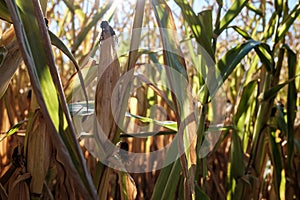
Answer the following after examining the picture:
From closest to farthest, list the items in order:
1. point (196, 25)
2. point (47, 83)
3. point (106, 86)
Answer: point (47, 83)
point (106, 86)
point (196, 25)

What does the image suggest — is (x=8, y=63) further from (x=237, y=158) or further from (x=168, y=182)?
(x=237, y=158)

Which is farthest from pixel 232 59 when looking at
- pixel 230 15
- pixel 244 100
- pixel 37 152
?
pixel 37 152

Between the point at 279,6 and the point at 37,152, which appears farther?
the point at 279,6

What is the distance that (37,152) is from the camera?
1.48ft

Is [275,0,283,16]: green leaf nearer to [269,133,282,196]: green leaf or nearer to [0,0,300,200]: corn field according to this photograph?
[0,0,300,200]: corn field

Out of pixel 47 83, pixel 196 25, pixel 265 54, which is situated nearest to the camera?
pixel 47 83

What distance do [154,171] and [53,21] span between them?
1.84 ft

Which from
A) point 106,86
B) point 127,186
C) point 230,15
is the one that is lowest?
point 127,186

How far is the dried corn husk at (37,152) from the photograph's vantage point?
45 cm

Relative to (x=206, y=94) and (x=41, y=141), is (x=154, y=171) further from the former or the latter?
(x=41, y=141)

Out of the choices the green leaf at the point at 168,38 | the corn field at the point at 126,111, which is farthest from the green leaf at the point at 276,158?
the green leaf at the point at 168,38

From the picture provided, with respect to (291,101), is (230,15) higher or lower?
higher

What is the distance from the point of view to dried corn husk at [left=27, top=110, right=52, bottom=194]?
45 centimetres

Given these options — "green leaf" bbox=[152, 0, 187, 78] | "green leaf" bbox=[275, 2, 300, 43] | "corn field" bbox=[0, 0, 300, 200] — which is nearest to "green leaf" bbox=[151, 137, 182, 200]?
"corn field" bbox=[0, 0, 300, 200]
